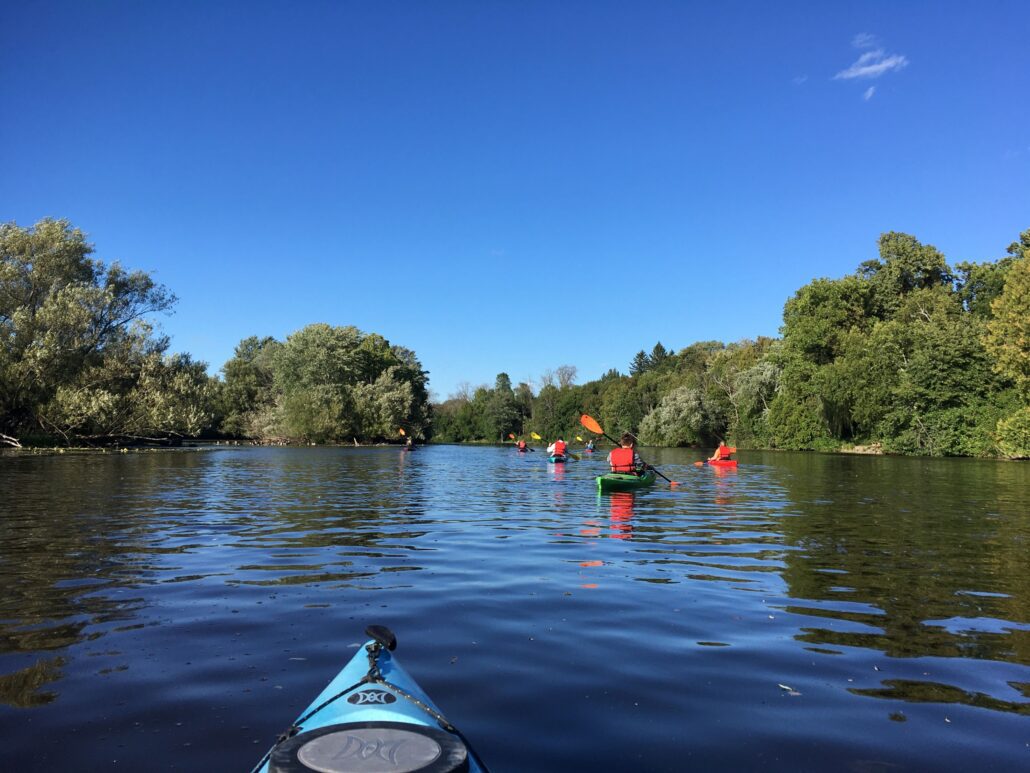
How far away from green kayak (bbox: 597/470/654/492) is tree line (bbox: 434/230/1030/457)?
3018 cm

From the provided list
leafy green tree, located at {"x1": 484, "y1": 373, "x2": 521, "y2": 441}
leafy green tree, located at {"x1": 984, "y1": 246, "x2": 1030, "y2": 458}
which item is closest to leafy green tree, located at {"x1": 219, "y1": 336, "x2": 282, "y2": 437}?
leafy green tree, located at {"x1": 484, "y1": 373, "x2": 521, "y2": 441}

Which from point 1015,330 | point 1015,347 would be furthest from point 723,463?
point 1015,330

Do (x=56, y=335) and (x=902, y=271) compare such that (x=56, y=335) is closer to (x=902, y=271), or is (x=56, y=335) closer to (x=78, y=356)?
(x=78, y=356)

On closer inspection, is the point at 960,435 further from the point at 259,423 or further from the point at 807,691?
the point at 259,423

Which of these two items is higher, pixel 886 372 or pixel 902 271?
pixel 902 271

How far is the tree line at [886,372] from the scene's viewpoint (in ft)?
136

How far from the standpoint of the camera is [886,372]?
4916cm

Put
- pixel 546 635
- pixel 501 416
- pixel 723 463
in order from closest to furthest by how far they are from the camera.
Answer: pixel 546 635, pixel 723 463, pixel 501 416

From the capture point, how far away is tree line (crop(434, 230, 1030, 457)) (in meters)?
41.5

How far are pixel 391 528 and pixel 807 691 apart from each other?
8792 mm

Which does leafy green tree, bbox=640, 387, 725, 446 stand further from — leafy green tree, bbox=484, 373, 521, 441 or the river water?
the river water

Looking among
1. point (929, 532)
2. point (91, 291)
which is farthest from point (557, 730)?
point (91, 291)

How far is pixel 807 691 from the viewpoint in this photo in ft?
14.6

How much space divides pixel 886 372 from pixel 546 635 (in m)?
51.3
